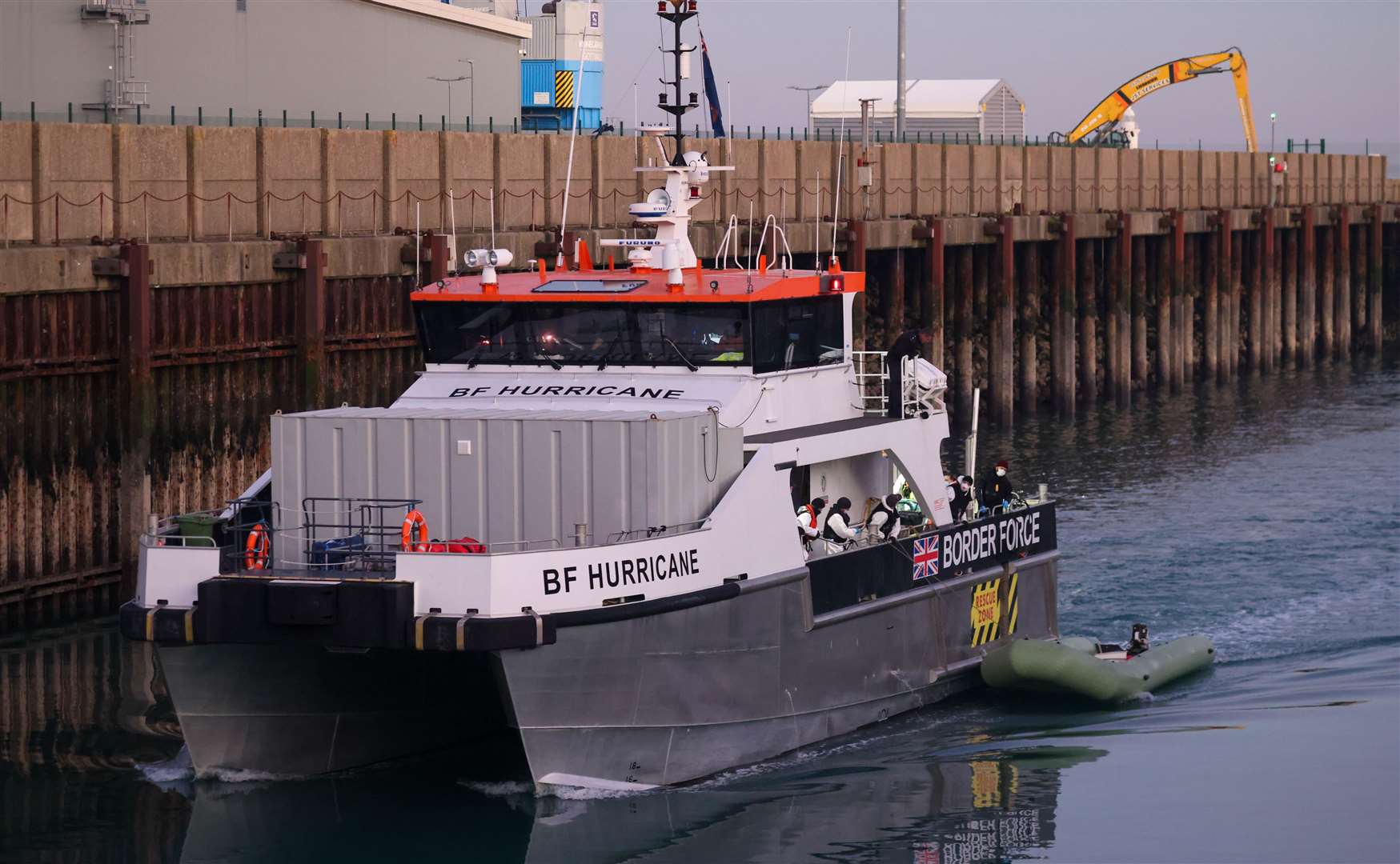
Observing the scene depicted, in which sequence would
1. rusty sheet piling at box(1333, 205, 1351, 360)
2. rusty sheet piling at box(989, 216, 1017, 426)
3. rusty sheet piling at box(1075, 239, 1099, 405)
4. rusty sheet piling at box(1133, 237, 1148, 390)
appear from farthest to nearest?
1. rusty sheet piling at box(1333, 205, 1351, 360)
2. rusty sheet piling at box(1133, 237, 1148, 390)
3. rusty sheet piling at box(1075, 239, 1099, 405)
4. rusty sheet piling at box(989, 216, 1017, 426)

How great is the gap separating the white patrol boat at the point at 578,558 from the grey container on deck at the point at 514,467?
19 mm

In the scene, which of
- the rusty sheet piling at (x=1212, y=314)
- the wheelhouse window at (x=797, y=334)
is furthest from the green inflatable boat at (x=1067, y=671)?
the rusty sheet piling at (x=1212, y=314)

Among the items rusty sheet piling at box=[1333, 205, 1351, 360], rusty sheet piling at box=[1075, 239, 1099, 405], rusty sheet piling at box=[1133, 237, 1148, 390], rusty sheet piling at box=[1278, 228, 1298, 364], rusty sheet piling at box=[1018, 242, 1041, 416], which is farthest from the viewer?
rusty sheet piling at box=[1333, 205, 1351, 360]

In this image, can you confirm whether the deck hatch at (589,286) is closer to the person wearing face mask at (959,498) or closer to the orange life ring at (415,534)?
the orange life ring at (415,534)

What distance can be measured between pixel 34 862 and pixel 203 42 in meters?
20.0

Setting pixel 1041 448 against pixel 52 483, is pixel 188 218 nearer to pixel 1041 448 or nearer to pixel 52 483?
pixel 52 483

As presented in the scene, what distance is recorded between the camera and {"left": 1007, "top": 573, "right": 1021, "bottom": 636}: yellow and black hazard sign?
19250mm

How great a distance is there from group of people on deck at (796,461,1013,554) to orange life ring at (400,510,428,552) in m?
3.15

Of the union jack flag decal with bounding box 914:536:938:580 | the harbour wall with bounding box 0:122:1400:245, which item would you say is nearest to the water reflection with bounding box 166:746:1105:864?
the union jack flag decal with bounding box 914:536:938:580

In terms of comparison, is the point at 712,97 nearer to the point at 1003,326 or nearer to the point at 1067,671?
the point at 1067,671

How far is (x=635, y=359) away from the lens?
16859 mm

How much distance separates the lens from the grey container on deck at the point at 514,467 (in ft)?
48.7

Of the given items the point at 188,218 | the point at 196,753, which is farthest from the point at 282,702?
the point at 188,218

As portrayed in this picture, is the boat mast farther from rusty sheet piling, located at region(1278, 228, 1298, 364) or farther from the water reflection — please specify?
rusty sheet piling, located at region(1278, 228, 1298, 364)
